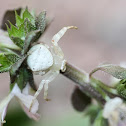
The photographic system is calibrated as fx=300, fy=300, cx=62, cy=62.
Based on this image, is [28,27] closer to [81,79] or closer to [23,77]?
[23,77]

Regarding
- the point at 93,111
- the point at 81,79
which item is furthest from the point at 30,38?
the point at 93,111

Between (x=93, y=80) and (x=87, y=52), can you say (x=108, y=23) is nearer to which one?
(x=87, y=52)

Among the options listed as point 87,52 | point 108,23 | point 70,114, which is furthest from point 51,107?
point 108,23

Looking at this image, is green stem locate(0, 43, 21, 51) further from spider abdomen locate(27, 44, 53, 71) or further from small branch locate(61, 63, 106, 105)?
small branch locate(61, 63, 106, 105)

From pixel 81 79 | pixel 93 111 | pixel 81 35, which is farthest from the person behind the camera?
pixel 81 35

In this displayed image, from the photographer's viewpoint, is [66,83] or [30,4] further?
[30,4]
